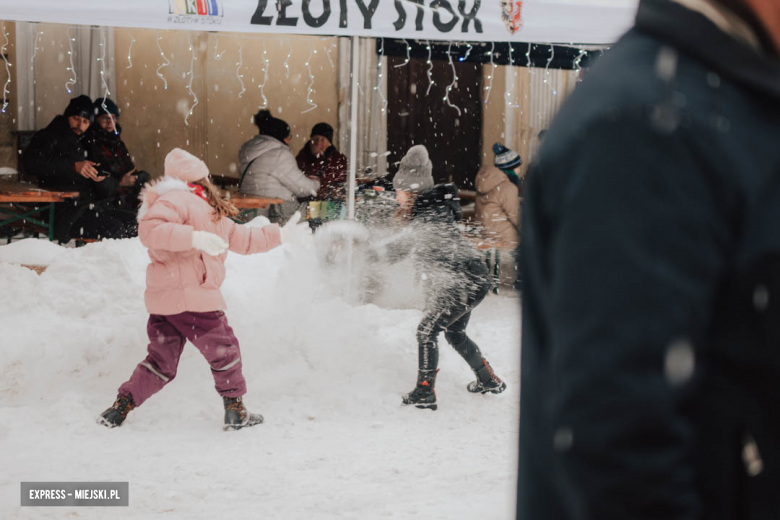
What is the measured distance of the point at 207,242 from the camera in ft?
15.1

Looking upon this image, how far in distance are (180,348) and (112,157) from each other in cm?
475

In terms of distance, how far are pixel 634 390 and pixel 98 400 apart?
16.1 ft

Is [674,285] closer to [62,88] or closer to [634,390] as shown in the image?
[634,390]

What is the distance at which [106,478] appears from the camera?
4.18 metres

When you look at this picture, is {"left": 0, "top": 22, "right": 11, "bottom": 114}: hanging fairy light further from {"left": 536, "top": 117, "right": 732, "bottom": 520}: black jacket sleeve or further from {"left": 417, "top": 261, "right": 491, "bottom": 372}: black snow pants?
{"left": 536, "top": 117, "right": 732, "bottom": 520}: black jacket sleeve

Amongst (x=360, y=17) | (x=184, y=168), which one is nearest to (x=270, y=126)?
(x=360, y=17)

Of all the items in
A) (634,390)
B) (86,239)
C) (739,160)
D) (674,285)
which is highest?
(739,160)

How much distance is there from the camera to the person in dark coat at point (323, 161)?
376 inches

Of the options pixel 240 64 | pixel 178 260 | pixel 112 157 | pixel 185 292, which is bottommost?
pixel 185 292

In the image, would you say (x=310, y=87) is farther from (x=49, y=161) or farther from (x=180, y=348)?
(x=180, y=348)

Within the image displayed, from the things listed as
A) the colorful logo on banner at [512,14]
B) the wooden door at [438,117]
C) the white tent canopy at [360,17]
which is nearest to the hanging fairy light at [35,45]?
the wooden door at [438,117]

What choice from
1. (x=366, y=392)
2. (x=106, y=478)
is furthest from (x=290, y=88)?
(x=106, y=478)

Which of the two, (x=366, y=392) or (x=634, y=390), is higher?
(x=634, y=390)

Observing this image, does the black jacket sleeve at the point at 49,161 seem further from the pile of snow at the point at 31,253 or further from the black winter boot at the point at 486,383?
the black winter boot at the point at 486,383
